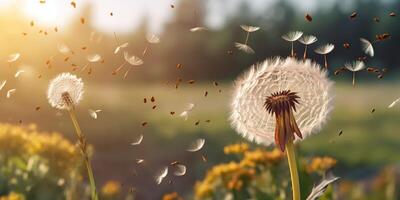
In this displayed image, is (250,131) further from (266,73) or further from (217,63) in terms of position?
(217,63)

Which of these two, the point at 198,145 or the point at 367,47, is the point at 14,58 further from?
the point at 367,47

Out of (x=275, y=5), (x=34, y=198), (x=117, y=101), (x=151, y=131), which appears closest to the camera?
(x=34, y=198)

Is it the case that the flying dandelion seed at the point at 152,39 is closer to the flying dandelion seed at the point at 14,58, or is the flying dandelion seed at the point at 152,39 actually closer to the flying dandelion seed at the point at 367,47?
the flying dandelion seed at the point at 14,58

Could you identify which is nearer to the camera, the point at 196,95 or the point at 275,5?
the point at 196,95

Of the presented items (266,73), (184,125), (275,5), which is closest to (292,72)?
(266,73)

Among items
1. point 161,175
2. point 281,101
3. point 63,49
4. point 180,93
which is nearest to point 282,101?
point 281,101

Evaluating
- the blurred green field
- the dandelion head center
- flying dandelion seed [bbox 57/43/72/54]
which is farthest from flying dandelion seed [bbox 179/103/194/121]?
the blurred green field
